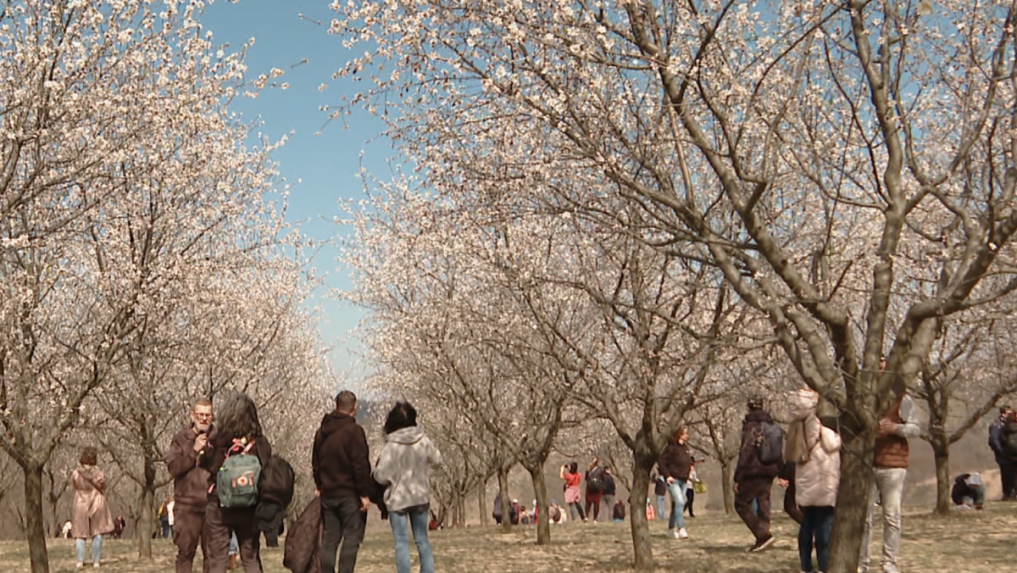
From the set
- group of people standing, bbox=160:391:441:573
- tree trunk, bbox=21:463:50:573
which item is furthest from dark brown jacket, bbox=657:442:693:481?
tree trunk, bbox=21:463:50:573

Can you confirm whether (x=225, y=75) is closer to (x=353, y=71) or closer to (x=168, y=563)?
(x=353, y=71)

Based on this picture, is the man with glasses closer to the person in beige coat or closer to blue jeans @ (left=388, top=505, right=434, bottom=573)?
blue jeans @ (left=388, top=505, right=434, bottom=573)

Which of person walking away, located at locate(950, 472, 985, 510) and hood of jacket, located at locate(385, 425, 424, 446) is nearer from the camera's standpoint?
hood of jacket, located at locate(385, 425, 424, 446)

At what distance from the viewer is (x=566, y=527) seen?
22312 millimetres

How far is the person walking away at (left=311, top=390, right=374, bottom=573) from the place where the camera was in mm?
9297

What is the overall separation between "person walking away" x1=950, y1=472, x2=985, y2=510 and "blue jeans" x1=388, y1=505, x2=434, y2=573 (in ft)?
51.2

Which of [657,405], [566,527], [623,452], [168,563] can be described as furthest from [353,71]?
[623,452]

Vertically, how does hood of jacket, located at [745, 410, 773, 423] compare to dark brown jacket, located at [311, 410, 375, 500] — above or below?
above

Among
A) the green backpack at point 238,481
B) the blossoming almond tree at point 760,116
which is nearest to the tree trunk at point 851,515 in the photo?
the blossoming almond tree at point 760,116

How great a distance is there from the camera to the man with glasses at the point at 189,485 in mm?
9438

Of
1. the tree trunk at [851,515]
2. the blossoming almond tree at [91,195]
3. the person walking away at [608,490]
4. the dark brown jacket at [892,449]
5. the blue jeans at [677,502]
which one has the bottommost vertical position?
the person walking away at [608,490]

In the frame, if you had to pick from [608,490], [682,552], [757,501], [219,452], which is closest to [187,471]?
[219,452]

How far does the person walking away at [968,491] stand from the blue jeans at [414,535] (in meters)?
15.6

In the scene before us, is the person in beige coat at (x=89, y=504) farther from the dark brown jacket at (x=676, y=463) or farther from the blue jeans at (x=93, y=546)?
the dark brown jacket at (x=676, y=463)
